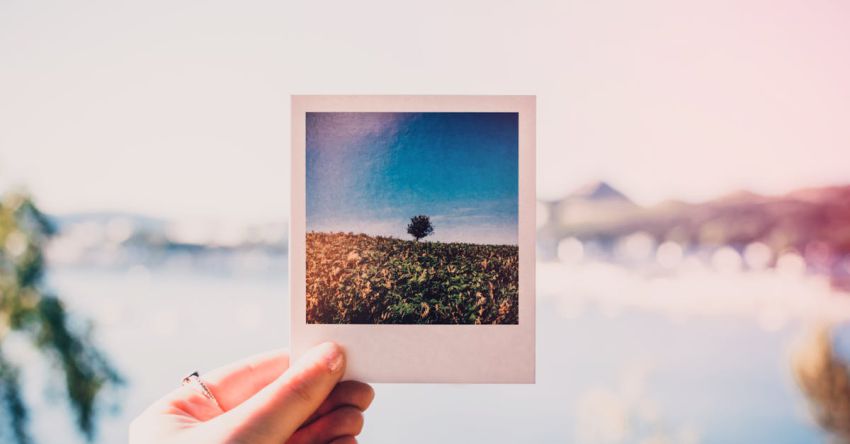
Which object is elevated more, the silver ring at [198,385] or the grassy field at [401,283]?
the grassy field at [401,283]

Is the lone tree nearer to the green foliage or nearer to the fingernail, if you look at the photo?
the fingernail

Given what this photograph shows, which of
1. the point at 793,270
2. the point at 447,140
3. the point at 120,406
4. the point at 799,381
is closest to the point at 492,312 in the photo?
the point at 447,140

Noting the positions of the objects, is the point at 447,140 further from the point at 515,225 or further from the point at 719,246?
the point at 719,246

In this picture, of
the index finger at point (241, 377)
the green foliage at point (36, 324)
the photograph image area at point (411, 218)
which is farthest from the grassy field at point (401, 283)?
the green foliage at point (36, 324)

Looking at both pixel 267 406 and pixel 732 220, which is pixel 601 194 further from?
pixel 267 406

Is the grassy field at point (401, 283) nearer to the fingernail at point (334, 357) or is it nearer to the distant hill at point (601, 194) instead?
the fingernail at point (334, 357)

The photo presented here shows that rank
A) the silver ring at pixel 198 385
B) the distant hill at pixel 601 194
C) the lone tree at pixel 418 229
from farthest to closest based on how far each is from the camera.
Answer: the distant hill at pixel 601 194
the silver ring at pixel 198 385
the lone tree at pixel 418 229

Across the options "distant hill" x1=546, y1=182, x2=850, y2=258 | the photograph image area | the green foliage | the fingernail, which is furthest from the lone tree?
the green foliage

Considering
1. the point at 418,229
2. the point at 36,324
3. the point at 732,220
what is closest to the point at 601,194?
the point at 732,220
